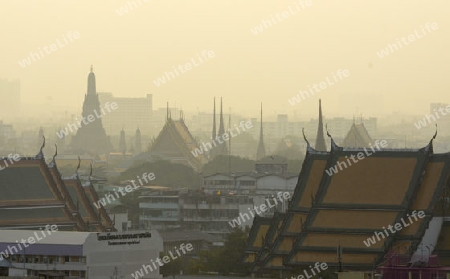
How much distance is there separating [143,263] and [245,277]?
6.06m

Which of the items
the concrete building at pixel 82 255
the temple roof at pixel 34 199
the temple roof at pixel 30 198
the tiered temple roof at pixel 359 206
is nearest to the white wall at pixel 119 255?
the concrete building at pixel 82 255

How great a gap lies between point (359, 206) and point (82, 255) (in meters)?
12.7

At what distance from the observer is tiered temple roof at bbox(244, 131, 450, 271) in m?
70.4

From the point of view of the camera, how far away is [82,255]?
7350 cm

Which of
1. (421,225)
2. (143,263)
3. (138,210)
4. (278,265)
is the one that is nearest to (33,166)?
(143,263)

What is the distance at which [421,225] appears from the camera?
230ft

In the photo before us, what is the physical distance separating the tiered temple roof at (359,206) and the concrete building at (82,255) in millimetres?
6145

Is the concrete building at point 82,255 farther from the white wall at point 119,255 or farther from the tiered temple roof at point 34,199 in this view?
the tiered temple roof at point 34,199

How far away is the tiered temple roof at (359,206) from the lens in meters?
70.4

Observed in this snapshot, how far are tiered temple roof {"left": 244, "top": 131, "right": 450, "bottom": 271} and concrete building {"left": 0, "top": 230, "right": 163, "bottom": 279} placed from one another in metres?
6.15

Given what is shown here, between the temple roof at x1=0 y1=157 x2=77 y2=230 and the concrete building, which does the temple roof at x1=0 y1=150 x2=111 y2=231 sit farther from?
the concrete building

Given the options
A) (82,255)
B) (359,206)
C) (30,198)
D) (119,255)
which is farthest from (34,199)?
(359,206)

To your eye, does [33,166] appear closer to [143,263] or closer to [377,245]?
[143,263]

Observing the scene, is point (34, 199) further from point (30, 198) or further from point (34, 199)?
point (30, 198)
